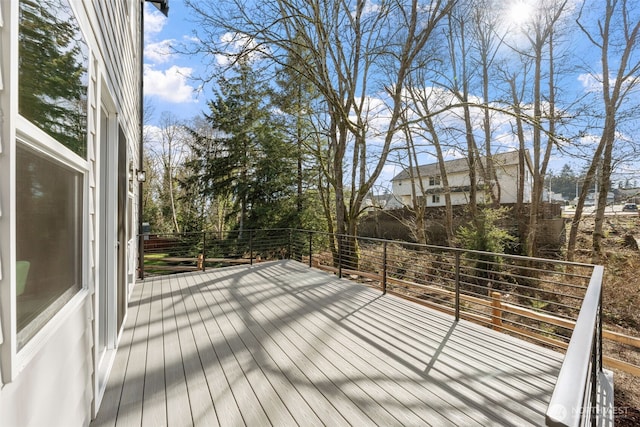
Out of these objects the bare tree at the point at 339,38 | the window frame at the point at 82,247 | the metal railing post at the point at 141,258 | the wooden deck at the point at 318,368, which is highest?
the bare tree at the point at 339,38

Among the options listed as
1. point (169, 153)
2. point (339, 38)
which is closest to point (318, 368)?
point (339, 38)

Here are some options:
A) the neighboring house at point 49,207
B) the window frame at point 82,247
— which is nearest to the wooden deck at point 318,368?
the neighboring house at point 49,207

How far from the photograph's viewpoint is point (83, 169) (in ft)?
5.14

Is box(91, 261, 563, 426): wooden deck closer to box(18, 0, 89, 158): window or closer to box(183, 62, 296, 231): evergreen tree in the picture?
box(18, 0, 89, 158): window

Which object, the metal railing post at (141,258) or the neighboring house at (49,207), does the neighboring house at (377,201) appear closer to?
Result: the metal railing post at (141,258)

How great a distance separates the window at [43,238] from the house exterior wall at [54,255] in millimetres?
39

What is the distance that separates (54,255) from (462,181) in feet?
55.5

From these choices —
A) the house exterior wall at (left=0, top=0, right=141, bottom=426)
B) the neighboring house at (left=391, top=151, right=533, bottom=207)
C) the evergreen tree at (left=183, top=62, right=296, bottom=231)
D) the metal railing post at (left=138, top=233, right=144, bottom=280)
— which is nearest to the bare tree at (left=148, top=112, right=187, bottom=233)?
the evergreen tree at (left=183, top=62, right=296, bottom=231)

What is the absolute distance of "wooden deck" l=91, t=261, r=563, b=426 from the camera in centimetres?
187

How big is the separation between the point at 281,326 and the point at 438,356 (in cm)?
154

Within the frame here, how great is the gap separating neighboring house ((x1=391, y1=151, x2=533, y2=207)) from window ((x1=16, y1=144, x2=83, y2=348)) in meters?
8.91

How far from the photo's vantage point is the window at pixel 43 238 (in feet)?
3.05

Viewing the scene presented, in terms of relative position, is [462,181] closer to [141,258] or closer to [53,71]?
[141,258]

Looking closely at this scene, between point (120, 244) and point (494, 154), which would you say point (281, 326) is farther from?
point (494, 154)
